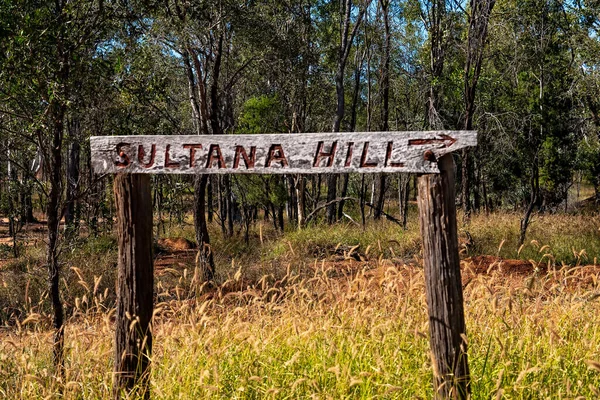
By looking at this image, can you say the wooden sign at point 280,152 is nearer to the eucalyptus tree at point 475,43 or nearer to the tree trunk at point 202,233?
the tree trunk at point 202,233

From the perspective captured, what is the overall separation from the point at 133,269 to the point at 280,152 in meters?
1.32

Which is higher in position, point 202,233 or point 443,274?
point 443,274

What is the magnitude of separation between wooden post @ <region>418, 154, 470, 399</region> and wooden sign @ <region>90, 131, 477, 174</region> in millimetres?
122

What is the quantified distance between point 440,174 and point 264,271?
7702mm

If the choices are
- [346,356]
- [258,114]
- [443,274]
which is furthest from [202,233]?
[443,274]

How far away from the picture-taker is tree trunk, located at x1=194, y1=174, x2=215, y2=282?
37.3ft

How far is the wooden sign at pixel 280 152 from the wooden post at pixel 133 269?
18 cm

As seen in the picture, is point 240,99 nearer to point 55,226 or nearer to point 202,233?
Answer: point 202,233

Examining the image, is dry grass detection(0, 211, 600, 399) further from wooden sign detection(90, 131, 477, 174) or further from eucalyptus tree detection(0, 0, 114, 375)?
eucalyptus tree detection(0, 0, 114, 375)

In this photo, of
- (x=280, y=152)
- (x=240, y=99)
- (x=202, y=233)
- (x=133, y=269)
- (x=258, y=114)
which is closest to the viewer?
(x=280, y=152)

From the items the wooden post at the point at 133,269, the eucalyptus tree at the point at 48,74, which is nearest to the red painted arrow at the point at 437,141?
the wooden post at the point at 133,269

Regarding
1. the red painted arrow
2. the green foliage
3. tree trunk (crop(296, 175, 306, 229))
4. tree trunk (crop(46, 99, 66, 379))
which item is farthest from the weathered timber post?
the green foliage

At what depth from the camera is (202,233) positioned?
11.8 m

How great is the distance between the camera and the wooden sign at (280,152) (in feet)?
11.0
